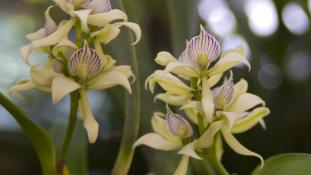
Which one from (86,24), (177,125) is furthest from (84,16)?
(177,125)

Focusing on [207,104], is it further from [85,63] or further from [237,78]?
[237,78]

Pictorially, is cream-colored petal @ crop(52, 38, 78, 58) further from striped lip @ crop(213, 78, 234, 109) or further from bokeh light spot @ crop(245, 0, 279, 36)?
bokeh light spot @ crop(245, 0, 279, 36)

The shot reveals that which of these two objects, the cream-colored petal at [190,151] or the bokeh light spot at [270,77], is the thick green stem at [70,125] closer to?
the cream-colored petal at [190,151]

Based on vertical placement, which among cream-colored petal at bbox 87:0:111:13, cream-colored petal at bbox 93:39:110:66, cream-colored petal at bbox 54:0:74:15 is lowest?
cream-colored petal at bbox 93:39:110:66

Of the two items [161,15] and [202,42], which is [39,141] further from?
[161,15]

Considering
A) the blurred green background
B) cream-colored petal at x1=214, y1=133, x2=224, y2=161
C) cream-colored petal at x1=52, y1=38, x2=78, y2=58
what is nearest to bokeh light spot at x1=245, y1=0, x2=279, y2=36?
the blurred green background

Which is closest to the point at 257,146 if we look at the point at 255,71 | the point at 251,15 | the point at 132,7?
the point at 255,71
